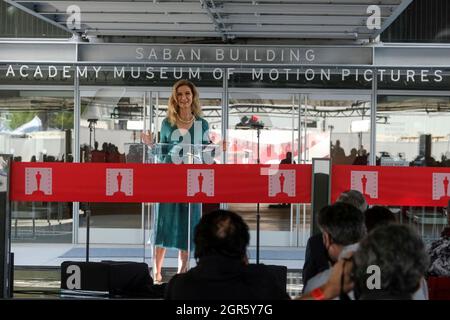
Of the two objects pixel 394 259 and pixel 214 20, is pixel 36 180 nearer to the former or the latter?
pixel 214 20

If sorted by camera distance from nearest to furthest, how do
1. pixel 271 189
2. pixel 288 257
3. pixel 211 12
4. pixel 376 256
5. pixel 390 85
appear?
pixel 376 256
pixel 271 189
pixel 211 12
pixel 288 257
pixel 390 85

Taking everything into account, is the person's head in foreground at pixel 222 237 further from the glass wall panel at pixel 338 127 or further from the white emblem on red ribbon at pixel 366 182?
the glass wall panel at pixel 338 127

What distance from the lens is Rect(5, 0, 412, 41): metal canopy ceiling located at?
671cm

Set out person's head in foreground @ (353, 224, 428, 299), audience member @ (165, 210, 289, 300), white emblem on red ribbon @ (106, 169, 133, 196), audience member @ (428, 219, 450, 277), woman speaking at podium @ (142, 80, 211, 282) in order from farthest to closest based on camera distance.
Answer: woman speaking at podium @ (142, 80, 211, 282), white emblem on red ribbon @ (106, 169, 133, 196), audience member @ (428, 219, 450, 277), audience member @ (165, 210, 289, 300), person's head in foreground @ (353, 224, 428, 299)

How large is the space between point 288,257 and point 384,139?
1.96 m

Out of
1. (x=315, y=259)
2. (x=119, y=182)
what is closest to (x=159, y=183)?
(x=119, y=182)

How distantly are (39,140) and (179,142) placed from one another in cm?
400

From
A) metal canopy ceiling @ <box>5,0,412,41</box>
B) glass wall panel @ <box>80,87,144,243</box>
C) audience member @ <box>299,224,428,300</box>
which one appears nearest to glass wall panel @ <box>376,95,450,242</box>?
metal canopy ceiling @ <box>5,0,412,41</box>

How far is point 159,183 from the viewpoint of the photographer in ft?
19.5

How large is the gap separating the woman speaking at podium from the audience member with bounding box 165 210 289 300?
326cm

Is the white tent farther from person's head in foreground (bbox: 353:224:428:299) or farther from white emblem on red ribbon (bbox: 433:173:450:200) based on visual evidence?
person's head in foreground (bbox: 353:224:428:299)
